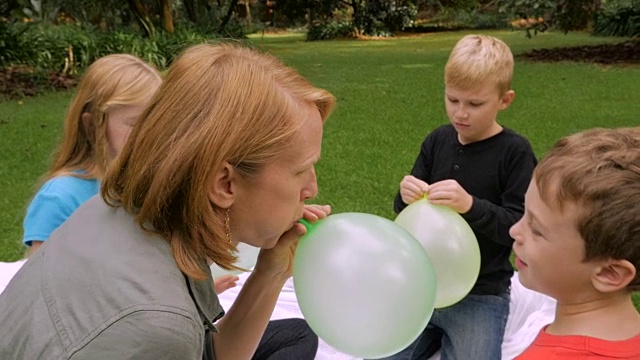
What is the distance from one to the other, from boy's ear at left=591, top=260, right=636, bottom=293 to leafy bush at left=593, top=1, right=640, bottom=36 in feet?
60.4

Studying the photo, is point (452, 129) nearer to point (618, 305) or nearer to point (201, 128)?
point (618, 305)

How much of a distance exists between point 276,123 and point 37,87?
10811mm

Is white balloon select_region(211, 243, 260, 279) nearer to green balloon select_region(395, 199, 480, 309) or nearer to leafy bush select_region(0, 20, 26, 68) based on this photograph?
green balloon select_region(395, 199, 480, 309)

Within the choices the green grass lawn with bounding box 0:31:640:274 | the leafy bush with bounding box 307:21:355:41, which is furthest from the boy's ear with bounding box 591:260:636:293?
the leafy bush with bounding box 307:21:355:41

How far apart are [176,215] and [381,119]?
759 centimetres

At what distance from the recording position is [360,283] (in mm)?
1934

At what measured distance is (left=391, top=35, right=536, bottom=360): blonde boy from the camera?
295 cm

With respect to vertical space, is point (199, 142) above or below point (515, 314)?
above

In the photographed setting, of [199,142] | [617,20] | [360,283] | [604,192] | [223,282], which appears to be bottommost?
[617,20]

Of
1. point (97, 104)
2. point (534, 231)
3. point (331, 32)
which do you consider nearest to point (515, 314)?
point (534, 231)

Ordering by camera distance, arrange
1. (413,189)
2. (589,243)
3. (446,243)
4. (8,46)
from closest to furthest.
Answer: (589,243) < (446,243) < (413,189) < (8,46)

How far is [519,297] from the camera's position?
370 cm

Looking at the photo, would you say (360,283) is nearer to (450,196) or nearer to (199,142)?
(199,142)

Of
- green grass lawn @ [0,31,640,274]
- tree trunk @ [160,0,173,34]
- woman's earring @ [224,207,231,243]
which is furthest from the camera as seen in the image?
tree trunk @ [160,0,173,34]
